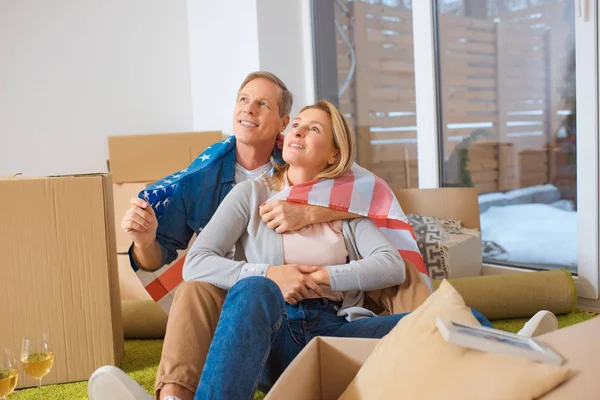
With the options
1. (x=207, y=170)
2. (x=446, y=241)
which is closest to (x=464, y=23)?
(x=446, y=241)

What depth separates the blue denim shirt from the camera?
2.00 metres

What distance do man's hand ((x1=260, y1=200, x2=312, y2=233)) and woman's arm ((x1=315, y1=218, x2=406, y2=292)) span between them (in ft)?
0.50

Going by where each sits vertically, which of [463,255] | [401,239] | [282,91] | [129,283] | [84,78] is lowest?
[129,283]

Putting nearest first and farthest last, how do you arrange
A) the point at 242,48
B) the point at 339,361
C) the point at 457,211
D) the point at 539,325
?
the point at 339,361 → the point at 539,325 → the point at 457,211 → the point at 242,48

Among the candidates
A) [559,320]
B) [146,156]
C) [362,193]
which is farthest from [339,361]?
[146,156]

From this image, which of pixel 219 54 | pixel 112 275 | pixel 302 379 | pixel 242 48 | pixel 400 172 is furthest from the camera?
pixel 219 54

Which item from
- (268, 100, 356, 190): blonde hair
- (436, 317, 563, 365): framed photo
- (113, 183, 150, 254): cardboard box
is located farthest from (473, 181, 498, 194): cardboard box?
(436, 317, 563, 365): framed photo

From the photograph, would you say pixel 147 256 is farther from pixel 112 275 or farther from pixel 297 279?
pixel 297 279

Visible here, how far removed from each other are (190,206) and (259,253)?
1.26ft

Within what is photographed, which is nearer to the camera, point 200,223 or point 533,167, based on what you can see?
point 200,223

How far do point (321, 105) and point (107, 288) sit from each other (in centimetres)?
90

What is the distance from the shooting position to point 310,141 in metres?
1.79

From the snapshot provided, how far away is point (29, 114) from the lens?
12.5ft

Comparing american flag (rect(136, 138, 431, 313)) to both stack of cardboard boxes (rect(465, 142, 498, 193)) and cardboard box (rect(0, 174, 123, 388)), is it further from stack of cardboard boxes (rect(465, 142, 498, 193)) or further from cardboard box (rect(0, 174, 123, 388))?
stack of cardboard boxes (rect(465, 142, 498, 193))
